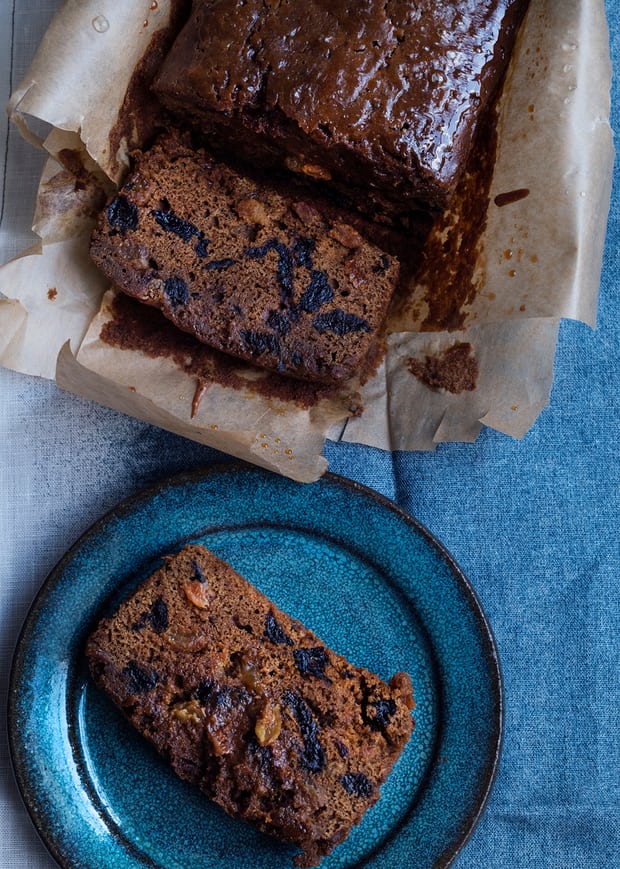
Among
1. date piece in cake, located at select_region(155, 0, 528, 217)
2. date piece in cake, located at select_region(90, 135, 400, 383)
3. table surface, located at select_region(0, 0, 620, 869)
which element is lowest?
table surface, located at select_region(0, 0, 620, 869)

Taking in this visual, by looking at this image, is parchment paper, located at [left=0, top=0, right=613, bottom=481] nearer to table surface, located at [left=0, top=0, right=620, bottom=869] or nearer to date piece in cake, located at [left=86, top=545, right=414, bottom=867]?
table surface, located at [left=0, top=0, right=620, bottom=869]

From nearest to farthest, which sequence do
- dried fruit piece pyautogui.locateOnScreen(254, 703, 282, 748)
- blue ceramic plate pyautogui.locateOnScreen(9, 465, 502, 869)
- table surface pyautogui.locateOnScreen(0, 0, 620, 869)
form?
dried fruit piece pyautogui.locateOnScreen(254, 703, 282, 748) < blue ceramic plate pyautogui.locateOnScreen(9, 465, 502, 869) < table surface pyautogui.locateOnScreen(0, 0, 620, 869)

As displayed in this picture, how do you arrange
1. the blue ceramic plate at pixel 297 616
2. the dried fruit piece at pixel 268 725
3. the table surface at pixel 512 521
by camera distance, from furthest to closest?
1. the table surface at pixel 512 521
2. the blue ceramic plate at pixel 297 616
3. the dried fruit piece at pixel 268 725

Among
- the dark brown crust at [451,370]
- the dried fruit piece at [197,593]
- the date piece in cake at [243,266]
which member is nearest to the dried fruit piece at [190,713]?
the dried fruit piece at [197,593]

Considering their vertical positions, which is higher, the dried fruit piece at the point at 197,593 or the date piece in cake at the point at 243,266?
the date piece in cake at the point at 243,266

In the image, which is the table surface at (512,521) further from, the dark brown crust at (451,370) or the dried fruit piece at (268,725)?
the dried fruit piece at (268,725)

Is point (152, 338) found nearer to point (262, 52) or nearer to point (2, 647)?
point (262, 52)

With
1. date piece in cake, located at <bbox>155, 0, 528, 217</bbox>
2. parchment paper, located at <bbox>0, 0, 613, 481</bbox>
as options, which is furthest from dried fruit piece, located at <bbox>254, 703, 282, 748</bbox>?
date piece in cake, located at <bbox>155, 0, 528, 217</bbox>
